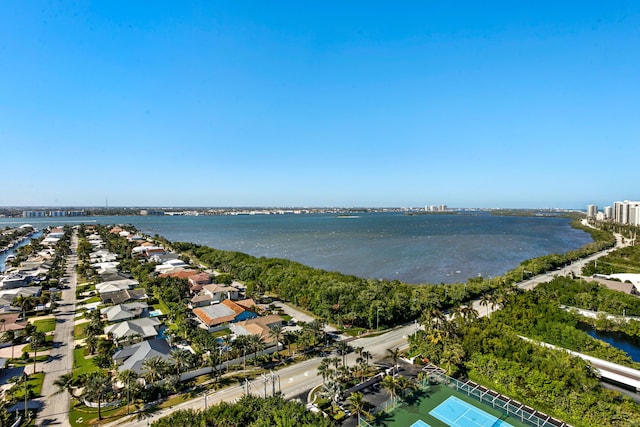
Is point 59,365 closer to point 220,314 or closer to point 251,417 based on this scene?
point 220,314

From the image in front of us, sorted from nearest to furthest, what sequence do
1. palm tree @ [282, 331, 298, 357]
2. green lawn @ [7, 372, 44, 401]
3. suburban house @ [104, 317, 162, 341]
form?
green lawn @ [7, 372, 44, 401] → palm tree @ [282, 331, 298, 357] → suburban house @ [104, 317, 162, 341]

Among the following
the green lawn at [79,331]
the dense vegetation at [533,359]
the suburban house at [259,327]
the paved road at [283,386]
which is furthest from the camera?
the green lawn at [79,331]

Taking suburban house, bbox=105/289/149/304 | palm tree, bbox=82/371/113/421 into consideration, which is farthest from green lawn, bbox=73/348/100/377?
suburban house, bbox=105/289/149/304

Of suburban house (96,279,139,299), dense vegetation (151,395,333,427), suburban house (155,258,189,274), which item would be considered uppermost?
dense vegetation (151,395,333,427)

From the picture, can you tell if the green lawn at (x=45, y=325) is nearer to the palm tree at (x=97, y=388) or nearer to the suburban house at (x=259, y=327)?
the palm tree at (x=97, y=388)

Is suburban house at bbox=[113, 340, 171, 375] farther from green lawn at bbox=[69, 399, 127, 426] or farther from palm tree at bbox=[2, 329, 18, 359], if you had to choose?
palm tree at bbox=[2, 329, 18, 359]

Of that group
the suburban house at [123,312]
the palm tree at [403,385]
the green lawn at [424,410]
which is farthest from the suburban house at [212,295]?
the green lawn at [424,410]

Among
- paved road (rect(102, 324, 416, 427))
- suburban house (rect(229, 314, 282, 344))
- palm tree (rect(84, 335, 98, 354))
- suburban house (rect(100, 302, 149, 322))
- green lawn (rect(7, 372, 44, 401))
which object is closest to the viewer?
paved road (rect(102, 324, 416, 427))

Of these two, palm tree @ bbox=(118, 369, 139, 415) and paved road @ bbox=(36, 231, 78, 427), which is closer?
paved road @ bbox=(36, 231, 78, 427)
